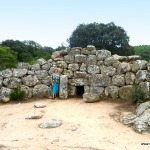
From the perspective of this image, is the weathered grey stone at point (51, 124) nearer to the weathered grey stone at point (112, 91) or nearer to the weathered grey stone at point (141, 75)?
the weathered grey stone at point (112, 91)

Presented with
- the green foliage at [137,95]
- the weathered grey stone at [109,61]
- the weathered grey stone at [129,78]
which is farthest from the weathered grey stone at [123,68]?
the green foliage at [137,95]

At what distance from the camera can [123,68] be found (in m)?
10.4

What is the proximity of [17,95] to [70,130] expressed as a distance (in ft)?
12.8

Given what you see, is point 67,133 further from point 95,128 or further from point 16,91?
point 16,91

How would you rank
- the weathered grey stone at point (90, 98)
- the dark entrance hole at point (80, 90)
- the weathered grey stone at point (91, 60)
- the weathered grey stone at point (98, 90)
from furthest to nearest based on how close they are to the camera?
the dark entrance hole at point (80, 90) → the weathered grey stone at point (91, 60) → the weathered grey stone at point (98, 90) → the weathered grey stone at point (90, 98)

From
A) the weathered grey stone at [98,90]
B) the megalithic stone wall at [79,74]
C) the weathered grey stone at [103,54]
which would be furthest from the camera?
the weathered grey stone at [103,54]

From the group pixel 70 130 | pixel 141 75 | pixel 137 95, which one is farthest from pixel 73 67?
pixel 70 130

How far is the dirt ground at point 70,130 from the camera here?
258 inches

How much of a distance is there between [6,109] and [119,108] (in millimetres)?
3637

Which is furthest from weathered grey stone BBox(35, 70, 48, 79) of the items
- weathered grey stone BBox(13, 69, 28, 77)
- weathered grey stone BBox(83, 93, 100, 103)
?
weathered grey stone BBox(83, 93, 100, 103)

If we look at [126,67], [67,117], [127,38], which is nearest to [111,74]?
[126,67]

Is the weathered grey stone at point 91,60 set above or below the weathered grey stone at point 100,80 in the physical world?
above

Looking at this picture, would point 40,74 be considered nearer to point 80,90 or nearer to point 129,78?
point 80,90

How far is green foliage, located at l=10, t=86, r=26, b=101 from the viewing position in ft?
35.7
